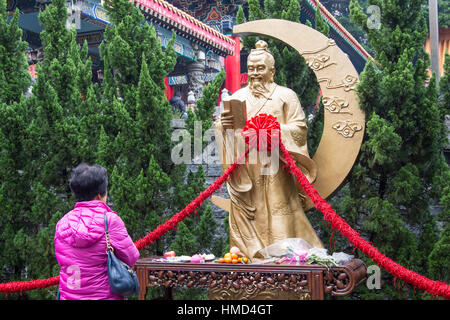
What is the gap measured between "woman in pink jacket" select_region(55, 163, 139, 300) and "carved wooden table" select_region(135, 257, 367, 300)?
1.34 metres

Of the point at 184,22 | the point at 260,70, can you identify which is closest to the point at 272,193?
the point at 260,70

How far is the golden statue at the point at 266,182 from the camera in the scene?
171 inches

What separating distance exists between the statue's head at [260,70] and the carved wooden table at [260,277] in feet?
5.82

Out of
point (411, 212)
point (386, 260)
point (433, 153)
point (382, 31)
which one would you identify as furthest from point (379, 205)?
point (382, 31)

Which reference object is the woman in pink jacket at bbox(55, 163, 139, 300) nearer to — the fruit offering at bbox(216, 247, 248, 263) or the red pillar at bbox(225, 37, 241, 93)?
the fruit offering at bbox(216, 247, 248, 263)

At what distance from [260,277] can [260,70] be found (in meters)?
2.01

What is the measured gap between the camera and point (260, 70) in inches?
183

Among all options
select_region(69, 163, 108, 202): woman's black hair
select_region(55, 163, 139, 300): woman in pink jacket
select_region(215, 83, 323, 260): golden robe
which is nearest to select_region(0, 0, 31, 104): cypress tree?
select_region(215, 83, 323, 260): golden robe

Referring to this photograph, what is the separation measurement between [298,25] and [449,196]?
2147 mm

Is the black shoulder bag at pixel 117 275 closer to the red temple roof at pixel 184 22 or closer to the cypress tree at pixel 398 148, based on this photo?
the cypress tree at pixel 398 148

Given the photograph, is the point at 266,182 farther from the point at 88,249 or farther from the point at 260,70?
the point at 88,249

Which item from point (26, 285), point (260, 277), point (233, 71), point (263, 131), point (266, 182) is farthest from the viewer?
point (233, 71)

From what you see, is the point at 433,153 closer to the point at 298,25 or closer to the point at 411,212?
the point at 411,212

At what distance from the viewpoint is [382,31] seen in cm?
495
